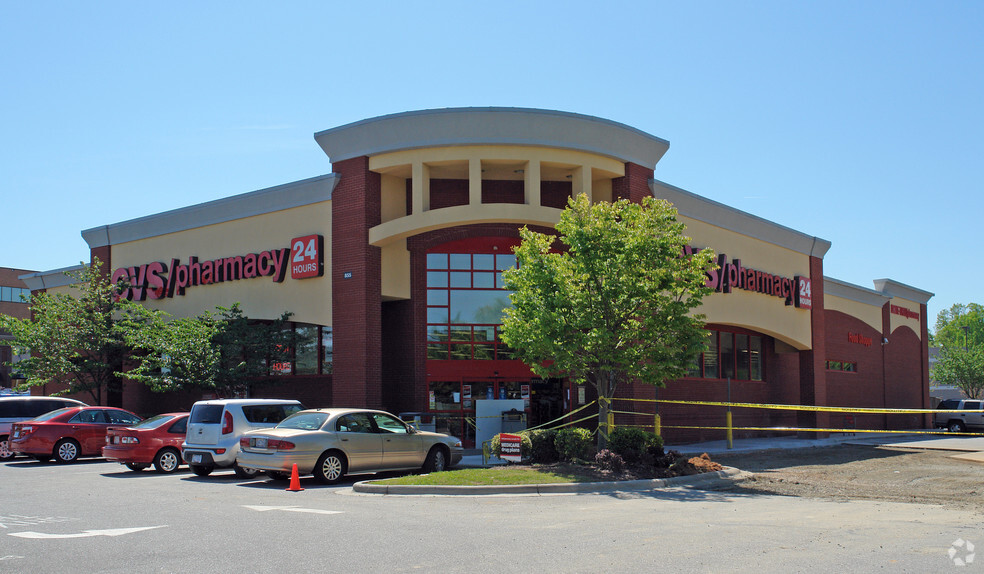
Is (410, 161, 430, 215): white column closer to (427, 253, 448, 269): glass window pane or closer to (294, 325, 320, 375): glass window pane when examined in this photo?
(427, 253, 448, 269): glass window pane

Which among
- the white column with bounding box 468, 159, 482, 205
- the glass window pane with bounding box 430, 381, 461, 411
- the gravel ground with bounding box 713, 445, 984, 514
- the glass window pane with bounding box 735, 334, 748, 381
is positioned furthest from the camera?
the glass window pane with bounding box 735, 334, 748, 381

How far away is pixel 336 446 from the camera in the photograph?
1658cm

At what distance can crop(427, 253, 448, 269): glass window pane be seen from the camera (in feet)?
87.8

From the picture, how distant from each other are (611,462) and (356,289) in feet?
36.4

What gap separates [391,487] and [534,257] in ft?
23.0

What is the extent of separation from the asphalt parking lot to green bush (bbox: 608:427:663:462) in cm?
217

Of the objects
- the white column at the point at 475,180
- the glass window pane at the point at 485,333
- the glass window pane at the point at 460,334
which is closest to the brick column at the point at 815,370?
the glass window pane at the point at 485,333

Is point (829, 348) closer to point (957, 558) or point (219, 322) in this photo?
point (219, 322)

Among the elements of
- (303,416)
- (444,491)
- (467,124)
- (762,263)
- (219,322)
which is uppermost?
(467,124)

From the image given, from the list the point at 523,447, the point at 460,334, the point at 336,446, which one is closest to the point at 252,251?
the point at 460,334

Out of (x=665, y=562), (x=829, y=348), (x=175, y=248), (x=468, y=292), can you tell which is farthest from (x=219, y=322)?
(x=829, y=348)

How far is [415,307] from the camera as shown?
26406 millimetres

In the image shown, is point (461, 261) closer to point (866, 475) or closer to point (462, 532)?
point (866, 475)

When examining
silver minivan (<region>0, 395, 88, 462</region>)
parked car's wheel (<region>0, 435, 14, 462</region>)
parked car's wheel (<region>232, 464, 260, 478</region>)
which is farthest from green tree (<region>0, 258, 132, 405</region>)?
parked car's wheel (<region>232, 464, 260, 478</region>)
